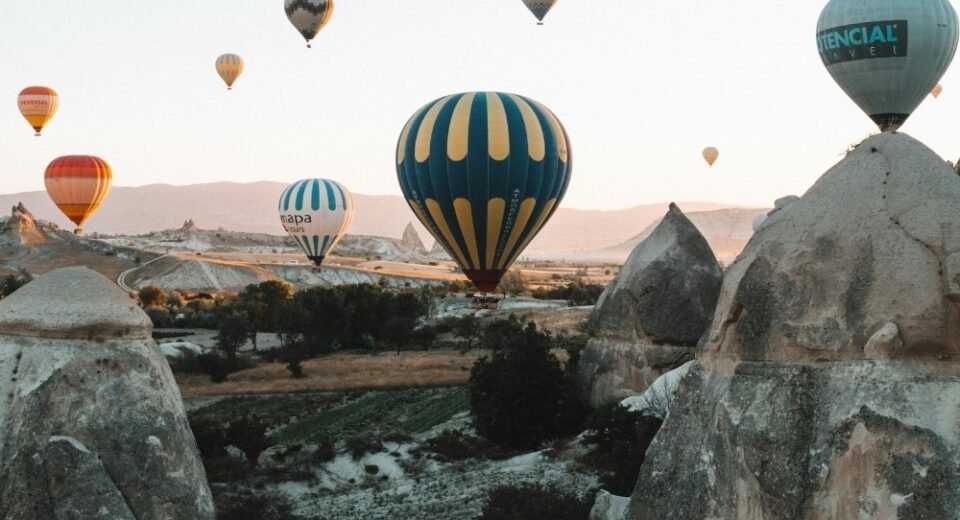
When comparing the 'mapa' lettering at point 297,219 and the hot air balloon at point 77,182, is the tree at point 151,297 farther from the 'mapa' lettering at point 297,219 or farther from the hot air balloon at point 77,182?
the 'mapa' lettering at point 297,219

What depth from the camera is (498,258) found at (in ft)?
98.2

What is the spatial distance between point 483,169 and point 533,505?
13166 mm

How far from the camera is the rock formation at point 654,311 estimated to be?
21.8 m

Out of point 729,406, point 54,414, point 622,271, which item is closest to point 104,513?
point 54,414

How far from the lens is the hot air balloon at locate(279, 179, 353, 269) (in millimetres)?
55250

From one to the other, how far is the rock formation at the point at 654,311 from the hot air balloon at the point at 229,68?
42702 millimetres

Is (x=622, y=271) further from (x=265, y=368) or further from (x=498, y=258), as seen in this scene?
(x=265, y=368)

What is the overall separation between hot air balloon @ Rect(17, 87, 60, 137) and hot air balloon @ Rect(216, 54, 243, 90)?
8.73 m

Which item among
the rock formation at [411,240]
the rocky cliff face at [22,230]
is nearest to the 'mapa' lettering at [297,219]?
the rocky cliff face at [22,230]

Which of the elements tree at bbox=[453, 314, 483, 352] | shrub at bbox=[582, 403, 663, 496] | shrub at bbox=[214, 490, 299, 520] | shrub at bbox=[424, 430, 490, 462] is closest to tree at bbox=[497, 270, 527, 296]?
tree at bbox=[453, 314, 483, 352]

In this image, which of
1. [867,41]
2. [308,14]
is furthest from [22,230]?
[867,41]

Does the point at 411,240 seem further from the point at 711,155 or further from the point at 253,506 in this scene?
the point at 253,506

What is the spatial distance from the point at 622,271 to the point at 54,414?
13511mm

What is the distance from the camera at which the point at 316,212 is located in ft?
181
